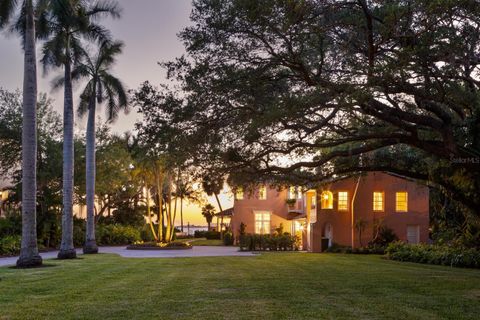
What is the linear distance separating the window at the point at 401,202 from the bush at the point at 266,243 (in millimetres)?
6862

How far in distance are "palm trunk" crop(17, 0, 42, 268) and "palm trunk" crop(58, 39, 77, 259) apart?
505 cm

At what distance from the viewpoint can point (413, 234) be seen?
32.7 m

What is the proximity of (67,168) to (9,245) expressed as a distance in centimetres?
642

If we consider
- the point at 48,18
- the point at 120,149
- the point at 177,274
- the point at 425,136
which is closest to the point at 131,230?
the point at 120,149

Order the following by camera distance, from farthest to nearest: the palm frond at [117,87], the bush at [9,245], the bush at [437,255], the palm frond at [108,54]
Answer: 1. the palm frond at [117,87]
2. the palm frond at [108,54]
3. the bush at [9,245]
4. the bush at [437,255]

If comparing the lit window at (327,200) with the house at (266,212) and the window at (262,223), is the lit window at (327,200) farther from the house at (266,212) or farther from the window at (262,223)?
the window at (262,223)

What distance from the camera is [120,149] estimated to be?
3947 cm

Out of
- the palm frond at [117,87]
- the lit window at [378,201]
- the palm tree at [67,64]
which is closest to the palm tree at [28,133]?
the palm tree at [67,64]

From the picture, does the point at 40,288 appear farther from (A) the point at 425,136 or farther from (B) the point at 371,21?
(A) the point at 425,136

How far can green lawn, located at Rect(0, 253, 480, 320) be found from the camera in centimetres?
864

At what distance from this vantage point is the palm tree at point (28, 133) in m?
16.9

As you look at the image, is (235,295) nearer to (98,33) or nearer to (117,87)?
(98,33)

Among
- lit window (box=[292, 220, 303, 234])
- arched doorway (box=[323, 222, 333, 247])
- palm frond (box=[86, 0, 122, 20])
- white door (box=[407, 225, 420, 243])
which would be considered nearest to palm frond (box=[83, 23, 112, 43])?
palm frond (box=[86, 0, 122, 20])

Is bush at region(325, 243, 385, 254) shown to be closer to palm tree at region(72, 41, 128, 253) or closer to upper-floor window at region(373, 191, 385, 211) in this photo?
upper-floor window at region(373, 191, 385, 211)
